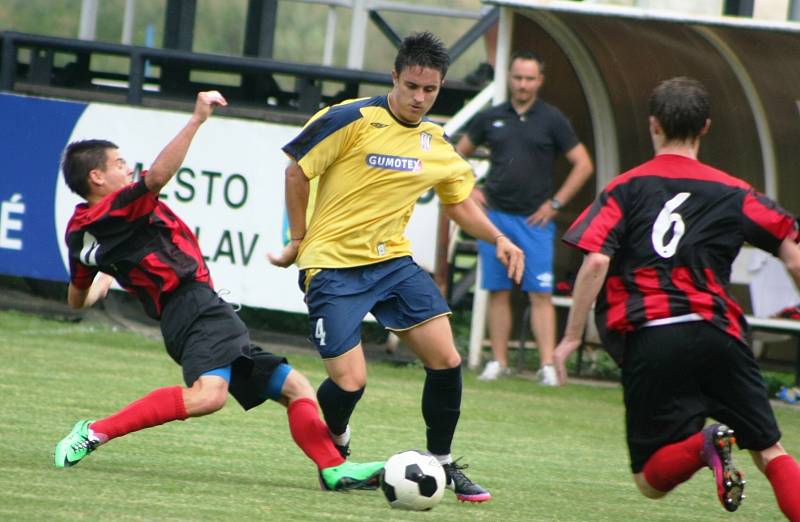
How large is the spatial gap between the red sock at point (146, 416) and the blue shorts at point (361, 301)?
62 centimetres

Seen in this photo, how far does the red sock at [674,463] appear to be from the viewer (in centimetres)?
543

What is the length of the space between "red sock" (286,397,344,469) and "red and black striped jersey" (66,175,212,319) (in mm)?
719

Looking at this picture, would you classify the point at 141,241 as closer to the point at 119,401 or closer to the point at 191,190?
the point at 119,401

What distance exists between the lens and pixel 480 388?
10.5 metres

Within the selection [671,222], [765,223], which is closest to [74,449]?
[671,222]

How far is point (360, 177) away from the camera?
6379 millimetres

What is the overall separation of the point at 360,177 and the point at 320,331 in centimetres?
69

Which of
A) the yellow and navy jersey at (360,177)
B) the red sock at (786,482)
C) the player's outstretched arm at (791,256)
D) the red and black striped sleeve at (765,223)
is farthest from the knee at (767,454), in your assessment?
the yellow and navy jersey at (360,177)

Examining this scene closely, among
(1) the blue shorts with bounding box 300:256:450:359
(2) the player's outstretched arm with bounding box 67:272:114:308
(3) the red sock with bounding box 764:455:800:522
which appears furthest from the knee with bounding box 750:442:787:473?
(2) the player's outstretched arm with bounding box 67:272:114:308

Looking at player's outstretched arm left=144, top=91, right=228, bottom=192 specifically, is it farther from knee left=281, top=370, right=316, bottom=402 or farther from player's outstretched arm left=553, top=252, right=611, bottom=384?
player's outstretched arm left=553, top=252, right=611, bottom=384

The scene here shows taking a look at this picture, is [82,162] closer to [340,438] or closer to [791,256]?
[340,438]

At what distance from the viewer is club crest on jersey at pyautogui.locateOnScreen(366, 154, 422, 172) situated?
6.37 m

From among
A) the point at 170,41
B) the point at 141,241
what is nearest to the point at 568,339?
the point at 141,241

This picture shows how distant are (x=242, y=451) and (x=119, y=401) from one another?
5.32 ft
